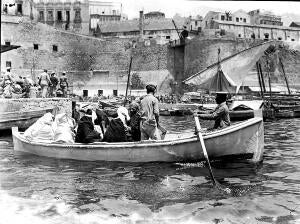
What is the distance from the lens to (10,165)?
11953mm

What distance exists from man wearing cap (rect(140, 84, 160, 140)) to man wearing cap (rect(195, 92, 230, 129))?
1.09m

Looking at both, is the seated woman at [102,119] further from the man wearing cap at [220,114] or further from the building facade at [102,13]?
the building facade at [102,13]

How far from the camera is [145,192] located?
861 centimetres

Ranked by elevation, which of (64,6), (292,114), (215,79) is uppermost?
(64,6)

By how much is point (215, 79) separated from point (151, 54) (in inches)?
1748

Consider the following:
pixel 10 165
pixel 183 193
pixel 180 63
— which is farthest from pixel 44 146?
pixel 180 63

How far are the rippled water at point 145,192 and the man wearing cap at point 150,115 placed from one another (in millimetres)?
805

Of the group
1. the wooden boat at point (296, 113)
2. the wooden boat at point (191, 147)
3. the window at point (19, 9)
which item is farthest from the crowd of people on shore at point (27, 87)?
the window at point (19, 9)

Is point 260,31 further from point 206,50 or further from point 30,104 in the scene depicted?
point 30,104

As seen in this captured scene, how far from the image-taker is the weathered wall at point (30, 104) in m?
20.0

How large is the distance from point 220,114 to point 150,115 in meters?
1.66

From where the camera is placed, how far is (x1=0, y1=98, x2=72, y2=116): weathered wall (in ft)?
65.7

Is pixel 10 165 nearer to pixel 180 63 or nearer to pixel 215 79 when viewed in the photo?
pixel 215 79

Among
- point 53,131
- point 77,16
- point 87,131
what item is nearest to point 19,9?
point 77,16
